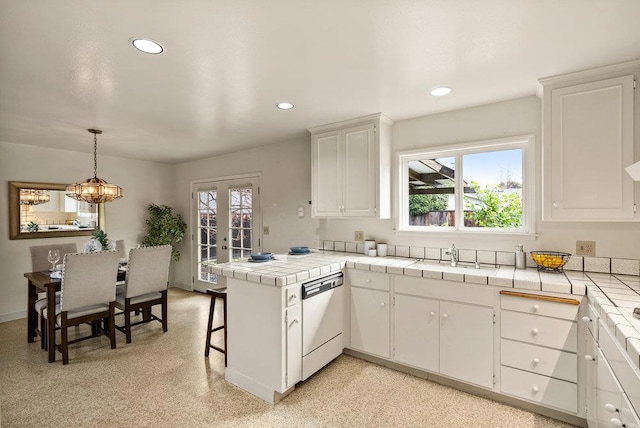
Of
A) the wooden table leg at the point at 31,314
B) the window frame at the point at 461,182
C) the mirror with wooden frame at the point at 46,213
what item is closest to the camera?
the window frame at the point at 461,182

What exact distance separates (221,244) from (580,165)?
4.52 meters

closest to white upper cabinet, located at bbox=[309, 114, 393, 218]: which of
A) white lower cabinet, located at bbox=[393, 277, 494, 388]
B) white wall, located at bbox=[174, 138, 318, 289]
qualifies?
white wall, located at bbox=[174, 138, 318, 289]

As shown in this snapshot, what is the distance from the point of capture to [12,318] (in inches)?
161

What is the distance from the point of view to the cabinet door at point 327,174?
3.30 metres

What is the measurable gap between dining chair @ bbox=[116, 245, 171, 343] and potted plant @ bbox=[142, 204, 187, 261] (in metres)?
1.61

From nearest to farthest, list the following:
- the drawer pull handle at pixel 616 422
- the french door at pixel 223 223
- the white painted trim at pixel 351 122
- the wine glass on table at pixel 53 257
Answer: the drawer pull handle at pixel 616 422, the white painted trim at pixel 351 122, the wine glass on table at pixel 53 257, the french door at pixel 223 223

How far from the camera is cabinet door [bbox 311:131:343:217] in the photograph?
10.8 ft

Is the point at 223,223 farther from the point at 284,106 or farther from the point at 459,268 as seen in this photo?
the point at 459,268

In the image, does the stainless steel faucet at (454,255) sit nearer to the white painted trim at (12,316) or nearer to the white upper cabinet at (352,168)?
the white upper cabinet at (352,168)

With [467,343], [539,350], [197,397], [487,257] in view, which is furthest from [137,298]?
[539,350]

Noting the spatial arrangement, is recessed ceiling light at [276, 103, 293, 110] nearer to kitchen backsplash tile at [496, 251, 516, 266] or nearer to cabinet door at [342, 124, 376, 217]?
cabinet door at [342, 124, 376, 217]

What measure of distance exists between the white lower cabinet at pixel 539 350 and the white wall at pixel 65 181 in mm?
5371

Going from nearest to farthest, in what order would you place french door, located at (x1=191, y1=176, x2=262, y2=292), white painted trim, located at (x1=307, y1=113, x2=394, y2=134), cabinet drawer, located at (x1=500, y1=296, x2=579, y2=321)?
cabinet drawer, located at (x1=500, y1=296, x2=579, y2=321)
white painted trim, located at (x1=307, y1=113, x2=394, y2=134)
french door, located at (x1=191, y1=176, x2=262, y2=292)

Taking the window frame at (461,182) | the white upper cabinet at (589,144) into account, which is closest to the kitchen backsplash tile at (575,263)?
the window frame at (461,182)
